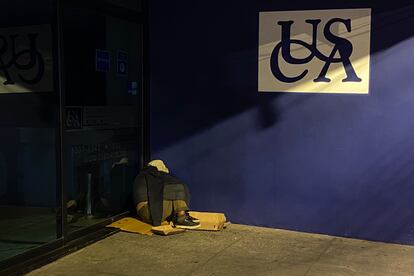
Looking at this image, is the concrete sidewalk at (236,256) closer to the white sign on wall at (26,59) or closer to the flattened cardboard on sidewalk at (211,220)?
the flattened cardboard on sidewalk at (211,220)

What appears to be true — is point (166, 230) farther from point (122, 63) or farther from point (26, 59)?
point (26, 59)

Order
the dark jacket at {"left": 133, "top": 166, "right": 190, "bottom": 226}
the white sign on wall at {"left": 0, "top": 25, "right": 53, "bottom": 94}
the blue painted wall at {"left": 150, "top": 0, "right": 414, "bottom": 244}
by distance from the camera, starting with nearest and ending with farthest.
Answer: the white sign on wall at {"left": 0, "top": 25, "right": 53, "bottom": 94}, the blue painted wall at {"left": 150, "top": 0, "right": 414, "bottom": 244}, the dark jacket at {"left": 133, "top": 166, "right": 190, "bottom": 226}

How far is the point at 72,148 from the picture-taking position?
517 centimetres

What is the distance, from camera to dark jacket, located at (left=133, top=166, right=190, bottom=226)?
18.7 feet

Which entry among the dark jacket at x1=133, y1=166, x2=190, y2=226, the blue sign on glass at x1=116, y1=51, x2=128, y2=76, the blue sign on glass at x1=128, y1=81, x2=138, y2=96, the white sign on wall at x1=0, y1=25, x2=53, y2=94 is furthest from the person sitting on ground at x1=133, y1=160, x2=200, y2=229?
the white sign on wall at x1=0, y1=25, x2=53, y2=94

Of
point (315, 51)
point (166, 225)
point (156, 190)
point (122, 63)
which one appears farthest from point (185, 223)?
point (315, 51)

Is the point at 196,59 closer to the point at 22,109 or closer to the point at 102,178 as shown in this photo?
the point at 102,178

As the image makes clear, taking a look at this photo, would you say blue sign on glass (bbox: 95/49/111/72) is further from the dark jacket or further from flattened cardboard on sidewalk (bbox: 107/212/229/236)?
flattened cardboard on sidewalk (bbox: 107/212/229/236)

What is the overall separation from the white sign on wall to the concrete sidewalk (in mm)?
1597

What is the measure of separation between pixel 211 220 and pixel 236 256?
3.07 feet

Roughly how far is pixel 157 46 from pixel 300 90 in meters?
1.78

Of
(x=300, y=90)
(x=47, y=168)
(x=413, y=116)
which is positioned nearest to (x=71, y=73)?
(x=47, y=168)

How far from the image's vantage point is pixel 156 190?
5777mm

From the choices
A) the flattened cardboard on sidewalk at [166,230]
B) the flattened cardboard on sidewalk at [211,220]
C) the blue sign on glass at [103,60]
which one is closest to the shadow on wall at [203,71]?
the blue sign on glass at [103,60]
